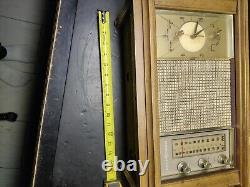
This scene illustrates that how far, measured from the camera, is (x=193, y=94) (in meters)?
0.91

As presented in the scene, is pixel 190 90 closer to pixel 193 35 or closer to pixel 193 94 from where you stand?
pixel 193 94

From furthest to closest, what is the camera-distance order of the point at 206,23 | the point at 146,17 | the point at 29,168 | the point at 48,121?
the point at 29,168 → the point at 48,121 → the point at 206,23 → the point at 146,17

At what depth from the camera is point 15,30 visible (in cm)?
117

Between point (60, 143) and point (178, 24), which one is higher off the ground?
point (178, 24)

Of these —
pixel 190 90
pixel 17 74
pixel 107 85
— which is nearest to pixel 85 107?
pixel 107 85

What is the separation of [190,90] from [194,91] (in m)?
0.02

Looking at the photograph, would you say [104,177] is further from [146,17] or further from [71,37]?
[146,17]

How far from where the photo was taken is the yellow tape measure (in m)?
1.18

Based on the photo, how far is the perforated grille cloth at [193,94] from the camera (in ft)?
2.87

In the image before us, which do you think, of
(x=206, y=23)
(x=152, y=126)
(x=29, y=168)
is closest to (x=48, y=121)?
(x=29, y=168)

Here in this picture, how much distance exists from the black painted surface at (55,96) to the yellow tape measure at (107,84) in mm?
162

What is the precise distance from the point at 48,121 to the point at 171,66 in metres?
0.62

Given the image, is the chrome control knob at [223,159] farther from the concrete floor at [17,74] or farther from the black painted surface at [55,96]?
the concrete floor at [17,74]

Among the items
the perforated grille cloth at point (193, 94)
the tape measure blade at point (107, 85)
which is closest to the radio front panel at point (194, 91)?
the perforated grille cloth at point (193, 94)
